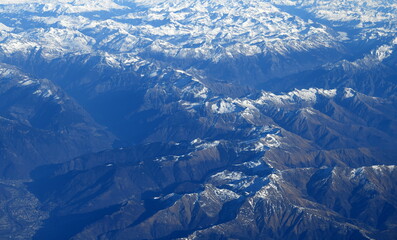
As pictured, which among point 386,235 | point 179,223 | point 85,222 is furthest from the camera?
point 85,222

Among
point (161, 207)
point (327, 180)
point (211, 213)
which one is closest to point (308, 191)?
point (327, 180)

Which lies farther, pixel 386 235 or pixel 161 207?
pixel 161 207

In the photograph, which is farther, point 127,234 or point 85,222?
point 85,222

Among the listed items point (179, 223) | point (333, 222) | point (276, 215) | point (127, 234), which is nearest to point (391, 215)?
point (333, 222)

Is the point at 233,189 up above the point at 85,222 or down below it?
above

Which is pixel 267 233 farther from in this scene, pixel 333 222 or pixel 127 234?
pixel 127 234

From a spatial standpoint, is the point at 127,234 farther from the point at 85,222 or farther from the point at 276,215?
the point at 276,215

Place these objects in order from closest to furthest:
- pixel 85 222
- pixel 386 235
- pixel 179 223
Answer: pixel 386 235
pixel 179 223
pixel 85 222

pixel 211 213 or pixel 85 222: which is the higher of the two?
pixel 211 213

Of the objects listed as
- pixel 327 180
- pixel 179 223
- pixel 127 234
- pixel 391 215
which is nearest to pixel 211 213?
pixel 179 223
